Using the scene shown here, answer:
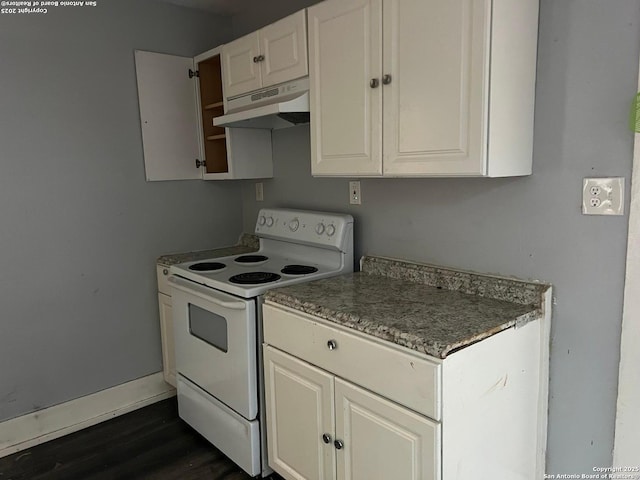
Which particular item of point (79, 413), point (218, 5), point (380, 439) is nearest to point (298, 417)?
point (380, 439)

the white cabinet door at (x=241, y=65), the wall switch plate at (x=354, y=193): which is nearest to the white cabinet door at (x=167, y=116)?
the white cabinet door at (x=241, y=65)

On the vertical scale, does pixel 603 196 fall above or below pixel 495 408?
above

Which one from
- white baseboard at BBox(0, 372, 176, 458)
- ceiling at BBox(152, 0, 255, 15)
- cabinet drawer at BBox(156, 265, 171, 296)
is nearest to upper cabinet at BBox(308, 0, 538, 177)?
ceiling at BBox(152, 0, 255, 15)

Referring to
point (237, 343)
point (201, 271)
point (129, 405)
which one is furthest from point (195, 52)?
point (129, 405)

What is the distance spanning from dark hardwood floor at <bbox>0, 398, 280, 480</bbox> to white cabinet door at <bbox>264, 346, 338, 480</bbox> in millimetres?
359

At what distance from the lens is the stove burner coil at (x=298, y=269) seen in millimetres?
2171

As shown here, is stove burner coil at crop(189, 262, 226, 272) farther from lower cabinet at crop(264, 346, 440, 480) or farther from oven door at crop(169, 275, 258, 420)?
lower cabinet at crop(264, 346, 440, 480)

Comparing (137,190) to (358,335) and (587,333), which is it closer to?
(358,335)

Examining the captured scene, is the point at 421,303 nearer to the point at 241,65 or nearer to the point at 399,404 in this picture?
the point at 399,404

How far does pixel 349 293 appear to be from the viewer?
5.94 ft

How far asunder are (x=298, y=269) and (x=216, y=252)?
0.79 meters

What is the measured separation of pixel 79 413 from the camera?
2.51 m

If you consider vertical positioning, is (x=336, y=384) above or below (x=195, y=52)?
below

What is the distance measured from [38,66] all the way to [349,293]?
5.97 ft
